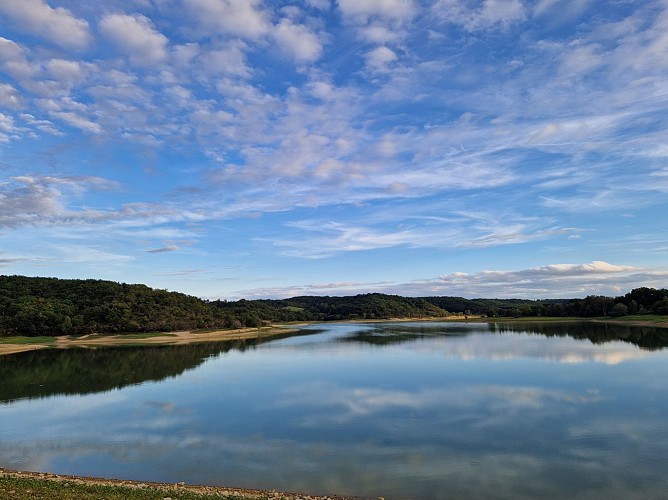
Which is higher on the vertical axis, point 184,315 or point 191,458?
point 184,315

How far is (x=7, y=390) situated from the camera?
31672 millimetres

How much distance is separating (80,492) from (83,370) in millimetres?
36205

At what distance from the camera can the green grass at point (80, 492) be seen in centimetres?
1059

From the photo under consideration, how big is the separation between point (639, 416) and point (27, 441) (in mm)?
26395

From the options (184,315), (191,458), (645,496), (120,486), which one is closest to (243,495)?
(120,486)

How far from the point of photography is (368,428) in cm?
1928

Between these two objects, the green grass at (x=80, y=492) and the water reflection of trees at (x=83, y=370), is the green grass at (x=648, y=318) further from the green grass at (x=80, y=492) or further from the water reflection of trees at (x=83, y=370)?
the green grass at (x=80, y=492)

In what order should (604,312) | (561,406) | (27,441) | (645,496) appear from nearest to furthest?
(645,496)
(27,441)
(561,406)
(604,312)

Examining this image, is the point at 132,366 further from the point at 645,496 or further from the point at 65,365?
the point at 645,496

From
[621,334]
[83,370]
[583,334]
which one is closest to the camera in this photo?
[83,370]

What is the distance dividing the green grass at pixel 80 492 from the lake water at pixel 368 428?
218 cm

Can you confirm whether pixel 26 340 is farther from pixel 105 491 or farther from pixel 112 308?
pixel 105 491

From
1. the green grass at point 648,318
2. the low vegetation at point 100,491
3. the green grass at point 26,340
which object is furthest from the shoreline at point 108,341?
the green grass at point 648,318

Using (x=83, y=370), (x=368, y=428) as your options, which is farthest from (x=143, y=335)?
(x=368, y=428)
